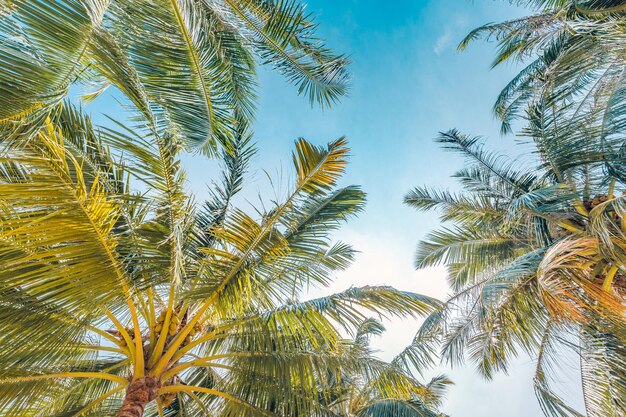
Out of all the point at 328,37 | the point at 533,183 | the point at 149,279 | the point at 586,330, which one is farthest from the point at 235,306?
the point at 533,183

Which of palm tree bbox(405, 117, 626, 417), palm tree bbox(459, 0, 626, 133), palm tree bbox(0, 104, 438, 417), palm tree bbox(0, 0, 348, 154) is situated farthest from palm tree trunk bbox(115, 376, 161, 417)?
palm tree bbox(459, 0, 626, 133)

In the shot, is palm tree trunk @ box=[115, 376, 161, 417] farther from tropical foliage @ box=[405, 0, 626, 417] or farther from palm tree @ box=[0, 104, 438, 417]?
tropical foliage @ box=[405, 0, 626, 417]

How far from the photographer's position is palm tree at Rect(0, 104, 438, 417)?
3.34 m

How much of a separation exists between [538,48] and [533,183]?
7.62ft

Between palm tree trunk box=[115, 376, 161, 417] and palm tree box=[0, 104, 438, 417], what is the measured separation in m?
0.01

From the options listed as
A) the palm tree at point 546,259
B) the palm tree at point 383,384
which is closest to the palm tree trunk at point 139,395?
the palm tree at point 383,384

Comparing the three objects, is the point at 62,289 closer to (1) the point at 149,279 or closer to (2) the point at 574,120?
(1) the point at 149,279

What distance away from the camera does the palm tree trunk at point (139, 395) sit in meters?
3.82

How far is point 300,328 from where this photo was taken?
4004mm

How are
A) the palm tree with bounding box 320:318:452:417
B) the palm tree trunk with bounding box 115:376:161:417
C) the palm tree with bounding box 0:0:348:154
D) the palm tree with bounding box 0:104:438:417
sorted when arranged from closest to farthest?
the palm tree with bounding box 0:0:348:154, the palm tree with bounding box 0:104:438:417, the palm tree trunk with bounding box 115:376:161:417, the palm tree with bounding box 320:318:452:417

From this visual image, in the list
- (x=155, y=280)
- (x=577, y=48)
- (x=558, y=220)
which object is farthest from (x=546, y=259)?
(x=155, y=280)

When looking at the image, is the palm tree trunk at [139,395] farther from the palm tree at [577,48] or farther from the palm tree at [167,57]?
the palm tree at [577,48]

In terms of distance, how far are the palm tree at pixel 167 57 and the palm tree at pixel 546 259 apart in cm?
317

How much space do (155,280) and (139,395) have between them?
3.81 ft
